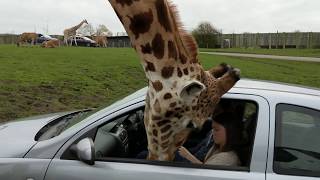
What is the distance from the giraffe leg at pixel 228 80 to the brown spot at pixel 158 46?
17.4 inches

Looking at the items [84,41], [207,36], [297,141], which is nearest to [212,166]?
[297,141]

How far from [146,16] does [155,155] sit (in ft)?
3.18

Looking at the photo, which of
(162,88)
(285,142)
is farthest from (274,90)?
(162,88)

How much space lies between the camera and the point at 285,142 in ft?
11.2

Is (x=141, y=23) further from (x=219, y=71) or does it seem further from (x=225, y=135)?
(x=225, y=135)

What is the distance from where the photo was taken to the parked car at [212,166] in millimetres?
3383

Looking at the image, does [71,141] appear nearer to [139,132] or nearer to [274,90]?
[139,132]

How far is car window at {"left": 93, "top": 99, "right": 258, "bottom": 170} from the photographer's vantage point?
363cm

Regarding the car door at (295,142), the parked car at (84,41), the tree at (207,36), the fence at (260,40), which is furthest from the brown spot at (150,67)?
the tree at (207,36)

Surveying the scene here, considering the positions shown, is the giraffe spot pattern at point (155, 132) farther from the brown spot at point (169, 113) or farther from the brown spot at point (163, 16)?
the brown spot at point (163, 16)

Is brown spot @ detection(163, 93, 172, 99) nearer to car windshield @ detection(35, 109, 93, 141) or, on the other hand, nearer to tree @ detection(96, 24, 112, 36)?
car windshield @ detection(35, 109, 93, 141)

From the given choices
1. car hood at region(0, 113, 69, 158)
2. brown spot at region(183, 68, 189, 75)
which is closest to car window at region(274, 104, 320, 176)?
brown spot at region(183, 68, 189, 75)

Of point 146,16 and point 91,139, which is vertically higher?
point 146,16

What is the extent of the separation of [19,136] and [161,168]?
1150mm
